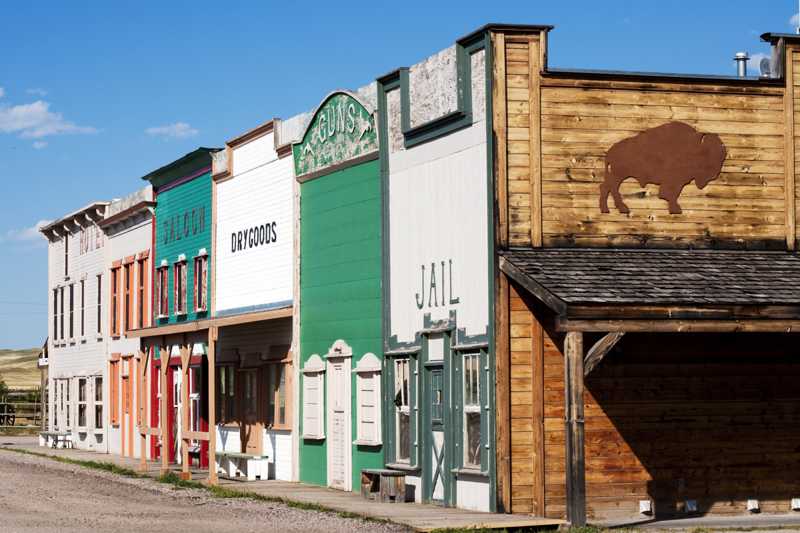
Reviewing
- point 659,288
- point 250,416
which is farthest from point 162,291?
point 659,288

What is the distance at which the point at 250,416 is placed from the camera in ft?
103

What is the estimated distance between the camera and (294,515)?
2061cm

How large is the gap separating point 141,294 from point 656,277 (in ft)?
74.2

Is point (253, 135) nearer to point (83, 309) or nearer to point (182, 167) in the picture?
point (182, 167)

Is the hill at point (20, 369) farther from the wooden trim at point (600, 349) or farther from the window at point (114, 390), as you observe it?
the wooden trim at point (600, 349)

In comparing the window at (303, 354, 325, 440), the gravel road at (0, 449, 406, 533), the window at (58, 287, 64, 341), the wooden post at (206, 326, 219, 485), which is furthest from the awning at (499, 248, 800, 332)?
the window at (58, 287, 64, 341)

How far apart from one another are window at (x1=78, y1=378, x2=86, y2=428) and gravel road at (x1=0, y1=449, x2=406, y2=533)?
1549 cm

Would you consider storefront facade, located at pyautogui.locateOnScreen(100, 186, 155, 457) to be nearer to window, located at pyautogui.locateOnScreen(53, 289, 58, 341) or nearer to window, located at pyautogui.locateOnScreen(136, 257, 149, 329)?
window, located at pyautogui.locateOnScreen(136, 257, 149, 329)

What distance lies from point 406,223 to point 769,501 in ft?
23.0

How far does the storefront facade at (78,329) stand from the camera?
43.2m

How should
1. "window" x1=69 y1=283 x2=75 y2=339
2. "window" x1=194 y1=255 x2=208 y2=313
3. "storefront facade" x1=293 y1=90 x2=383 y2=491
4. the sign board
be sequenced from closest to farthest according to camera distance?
1. "storefront facade" x1=293 y1=90 x2=383 y2=491
2. the sign board
3. "window" x1=194 y1=255 x2=208 y2=313
4. "window" x1=69 y1=283 x2=75 y2=339

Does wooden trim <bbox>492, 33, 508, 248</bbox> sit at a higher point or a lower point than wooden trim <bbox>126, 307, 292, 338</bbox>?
higher

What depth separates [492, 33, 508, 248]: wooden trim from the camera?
66.3 ft

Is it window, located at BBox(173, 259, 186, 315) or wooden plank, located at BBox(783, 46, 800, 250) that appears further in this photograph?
window, located at BBox(173, 259, 186, 315)
